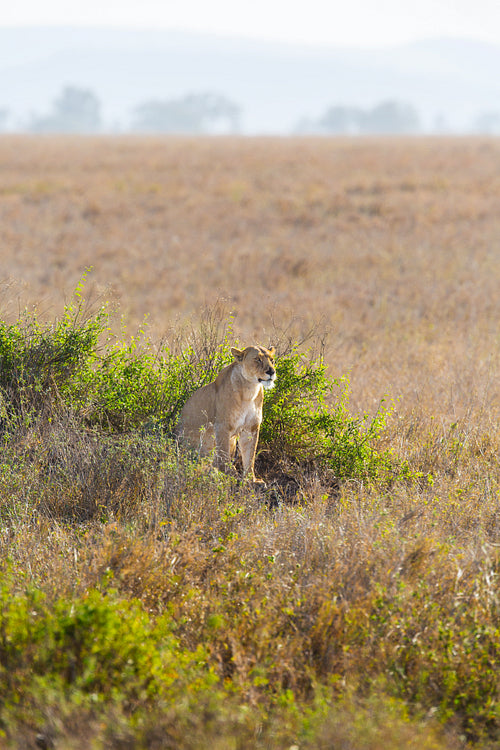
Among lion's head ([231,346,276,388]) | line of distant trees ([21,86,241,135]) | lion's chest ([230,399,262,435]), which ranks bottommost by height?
lion's chest ([230,399,262,435])

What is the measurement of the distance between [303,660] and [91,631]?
44.7 inches

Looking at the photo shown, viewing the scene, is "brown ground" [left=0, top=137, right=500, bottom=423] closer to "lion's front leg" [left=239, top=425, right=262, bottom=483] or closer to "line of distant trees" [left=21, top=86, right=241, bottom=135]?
"lion's front leg" [left=239, top=425, right=262, bottom=483]

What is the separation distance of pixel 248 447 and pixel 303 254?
11809 mm

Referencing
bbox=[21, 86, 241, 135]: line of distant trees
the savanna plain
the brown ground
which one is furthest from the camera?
bbox=[21, 86, 241, 135]: line of distant trees

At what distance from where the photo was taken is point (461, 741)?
134 inches

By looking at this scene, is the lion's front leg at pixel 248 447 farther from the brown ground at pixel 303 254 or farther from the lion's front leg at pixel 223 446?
the brown ground at pixel 303 254

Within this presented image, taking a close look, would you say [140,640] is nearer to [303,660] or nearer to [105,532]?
[303,660]

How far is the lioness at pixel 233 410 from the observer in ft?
18.9

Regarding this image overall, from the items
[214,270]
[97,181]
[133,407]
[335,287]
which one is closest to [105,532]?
[133,407]

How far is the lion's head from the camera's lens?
5633mm

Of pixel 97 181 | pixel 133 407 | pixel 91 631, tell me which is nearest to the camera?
pixel 91 631

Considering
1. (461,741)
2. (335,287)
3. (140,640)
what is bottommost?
(461,741)

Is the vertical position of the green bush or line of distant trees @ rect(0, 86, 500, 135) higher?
line of distant trees @ rect(0, 86, 500, 135)

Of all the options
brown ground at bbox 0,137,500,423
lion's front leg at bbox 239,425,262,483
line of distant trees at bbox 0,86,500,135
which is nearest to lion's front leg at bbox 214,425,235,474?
lion's front leg at bbox 239,425,262,483
